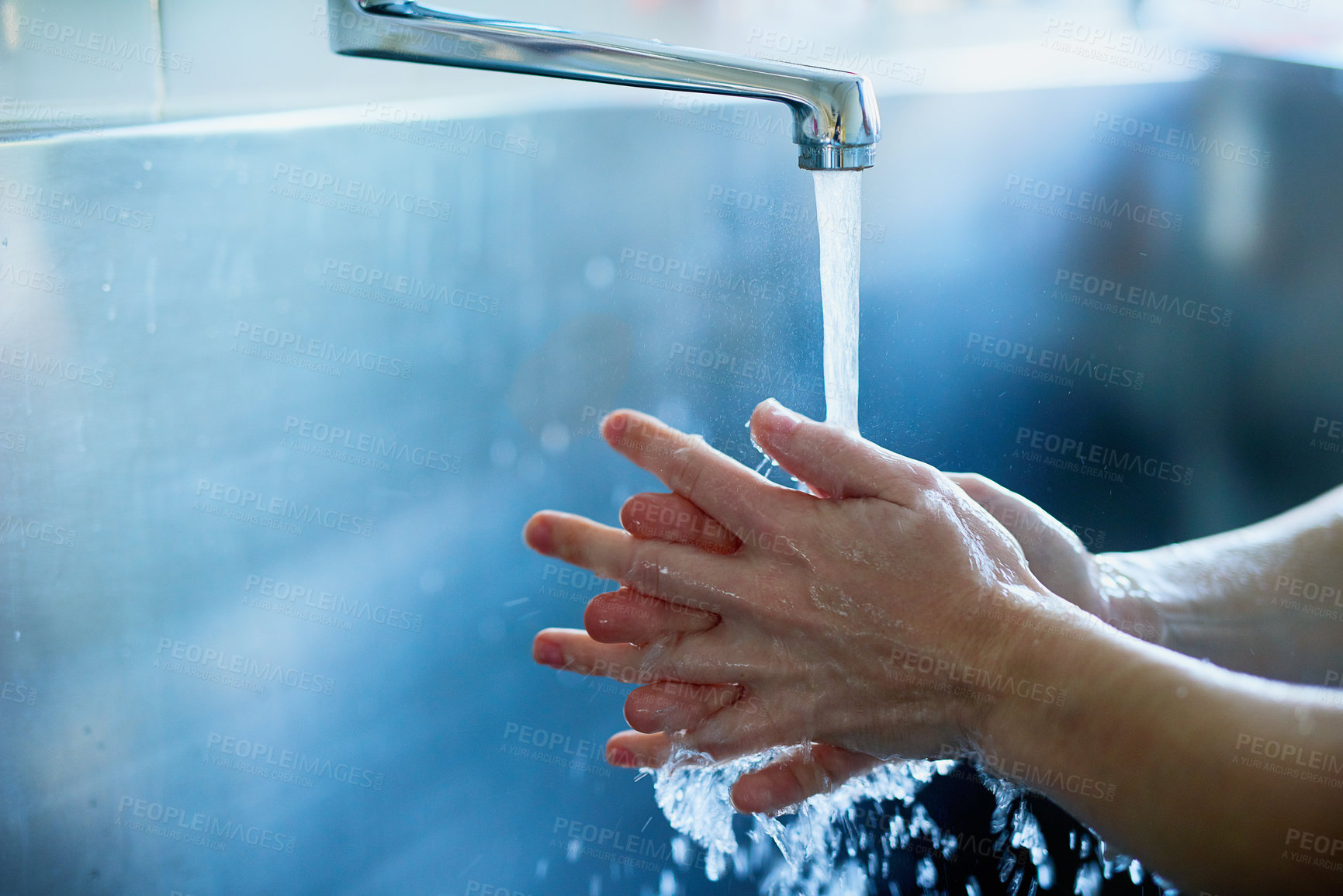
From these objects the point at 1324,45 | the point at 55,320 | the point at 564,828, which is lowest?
the point at 564,828

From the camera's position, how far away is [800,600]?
1.77ft

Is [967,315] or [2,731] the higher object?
[967,315]

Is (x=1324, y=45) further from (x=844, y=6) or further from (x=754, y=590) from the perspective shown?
(x=754, y=590)

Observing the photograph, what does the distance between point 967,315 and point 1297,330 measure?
47 cm

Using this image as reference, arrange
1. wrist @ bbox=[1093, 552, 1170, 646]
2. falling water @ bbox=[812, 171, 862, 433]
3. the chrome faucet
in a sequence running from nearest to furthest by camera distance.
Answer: the chrome faucet → falling water @ bbox=[812, 171, 862, 433] → wrist @ bbox=[1093, 552, 1170, 646]

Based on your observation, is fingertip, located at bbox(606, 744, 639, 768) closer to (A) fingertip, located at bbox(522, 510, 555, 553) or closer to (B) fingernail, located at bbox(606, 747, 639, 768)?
(B) fingernail, located at bbox(606, 747, 639, 768)

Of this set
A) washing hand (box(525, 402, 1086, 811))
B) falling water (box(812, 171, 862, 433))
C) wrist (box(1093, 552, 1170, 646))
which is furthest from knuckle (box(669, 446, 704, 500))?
wrist (box(1093, 552, 1170, 646))

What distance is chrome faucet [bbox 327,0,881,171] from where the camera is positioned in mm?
436

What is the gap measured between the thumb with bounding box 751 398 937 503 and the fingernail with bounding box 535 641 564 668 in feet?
0.60

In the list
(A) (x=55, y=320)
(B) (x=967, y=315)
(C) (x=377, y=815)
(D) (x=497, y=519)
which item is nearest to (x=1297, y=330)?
(B) (x=967, y=315)

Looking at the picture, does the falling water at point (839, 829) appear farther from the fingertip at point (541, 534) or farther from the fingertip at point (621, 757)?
the fingertip at point (541, 534)

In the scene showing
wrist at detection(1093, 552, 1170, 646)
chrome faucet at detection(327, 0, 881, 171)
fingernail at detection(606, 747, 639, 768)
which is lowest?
fingernail at detection(606, 747, 639, 768)

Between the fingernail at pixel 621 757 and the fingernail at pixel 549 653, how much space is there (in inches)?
2.7

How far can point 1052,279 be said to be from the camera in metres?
0.95
